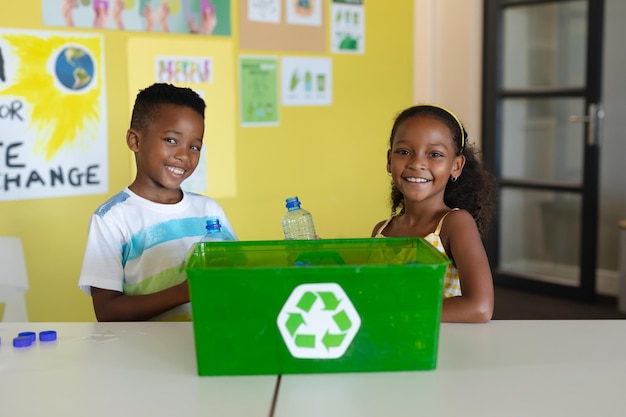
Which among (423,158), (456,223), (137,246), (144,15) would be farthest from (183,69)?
(456,223)

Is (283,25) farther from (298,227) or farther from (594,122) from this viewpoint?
(594,122)

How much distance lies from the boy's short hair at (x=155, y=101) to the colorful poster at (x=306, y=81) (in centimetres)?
141

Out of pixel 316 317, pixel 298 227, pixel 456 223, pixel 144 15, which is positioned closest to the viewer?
pixel 316 317

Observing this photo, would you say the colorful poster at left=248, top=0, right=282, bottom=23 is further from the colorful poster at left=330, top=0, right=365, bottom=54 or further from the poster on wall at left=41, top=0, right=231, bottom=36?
the colorful poster at left=330, top=0, right=365, bottom=54

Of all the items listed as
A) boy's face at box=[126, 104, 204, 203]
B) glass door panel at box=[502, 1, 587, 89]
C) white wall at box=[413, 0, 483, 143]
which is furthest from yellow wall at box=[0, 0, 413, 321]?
glass door panel at box=[502, 1, 587, 89]

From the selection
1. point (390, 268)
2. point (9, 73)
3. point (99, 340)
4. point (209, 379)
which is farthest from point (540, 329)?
point (9, 73)

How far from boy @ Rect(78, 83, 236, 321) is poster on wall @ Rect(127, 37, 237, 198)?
3.29 feet

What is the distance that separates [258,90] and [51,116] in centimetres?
91

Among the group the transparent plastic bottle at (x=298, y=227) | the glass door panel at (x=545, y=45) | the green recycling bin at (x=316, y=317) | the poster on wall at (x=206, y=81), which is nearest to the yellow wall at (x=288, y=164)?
the poster on wall at (x=206, y=81)

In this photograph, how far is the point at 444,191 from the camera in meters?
1.96

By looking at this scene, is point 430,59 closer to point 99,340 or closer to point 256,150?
point 256,150

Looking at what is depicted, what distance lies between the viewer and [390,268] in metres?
1.10

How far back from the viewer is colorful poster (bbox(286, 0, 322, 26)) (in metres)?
3.29

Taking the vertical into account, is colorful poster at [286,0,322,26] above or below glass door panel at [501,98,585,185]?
above
